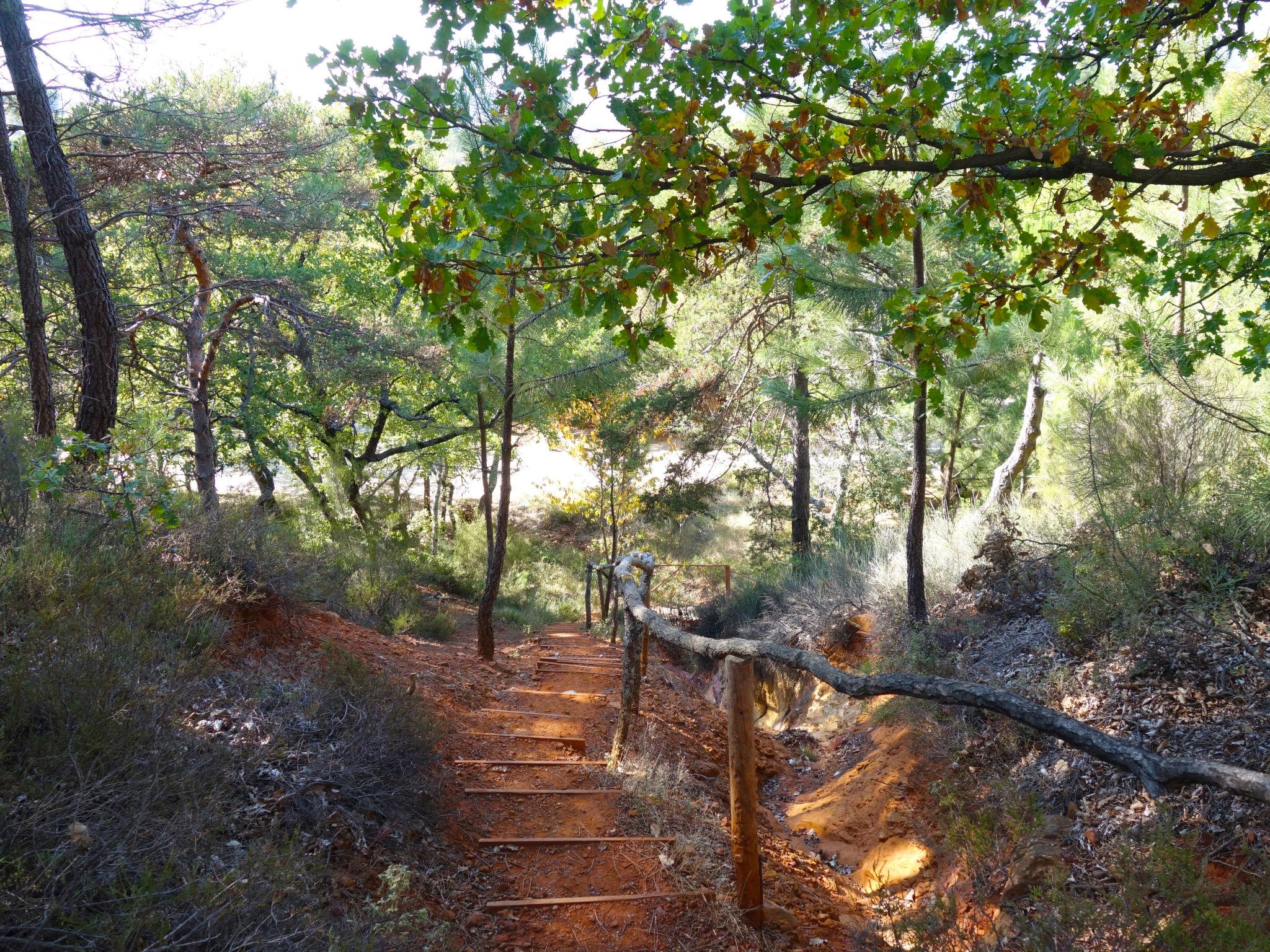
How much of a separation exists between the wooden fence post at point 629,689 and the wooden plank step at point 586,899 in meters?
1.72

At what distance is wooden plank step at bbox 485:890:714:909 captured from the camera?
3.57m

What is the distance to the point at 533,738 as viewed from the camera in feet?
19.9

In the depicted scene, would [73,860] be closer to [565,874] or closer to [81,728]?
[81,728]

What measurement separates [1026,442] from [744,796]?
10.5 metres

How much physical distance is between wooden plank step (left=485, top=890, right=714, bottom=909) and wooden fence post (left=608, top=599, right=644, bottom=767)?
172 cm

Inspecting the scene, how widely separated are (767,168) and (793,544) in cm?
1224

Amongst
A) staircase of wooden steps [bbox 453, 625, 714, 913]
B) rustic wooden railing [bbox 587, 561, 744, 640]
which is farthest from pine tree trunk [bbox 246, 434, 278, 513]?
rustic wooden railing [bbox 587, 561, 744, 640]

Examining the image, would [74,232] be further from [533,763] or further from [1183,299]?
[1183,299]

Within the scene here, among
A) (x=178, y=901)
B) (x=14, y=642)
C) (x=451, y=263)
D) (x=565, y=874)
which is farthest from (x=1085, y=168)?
(x=14, y=642)

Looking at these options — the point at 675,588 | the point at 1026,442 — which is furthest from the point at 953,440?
the point at 675,588

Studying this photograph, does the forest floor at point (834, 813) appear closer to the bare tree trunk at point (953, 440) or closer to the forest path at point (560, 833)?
the forest path at point (560, 833)

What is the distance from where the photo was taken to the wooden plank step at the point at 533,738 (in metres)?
5.95

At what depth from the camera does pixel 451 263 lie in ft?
10.9

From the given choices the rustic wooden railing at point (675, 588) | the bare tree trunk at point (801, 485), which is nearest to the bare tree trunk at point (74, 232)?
the rustic wooden railing at point (675, 588)
